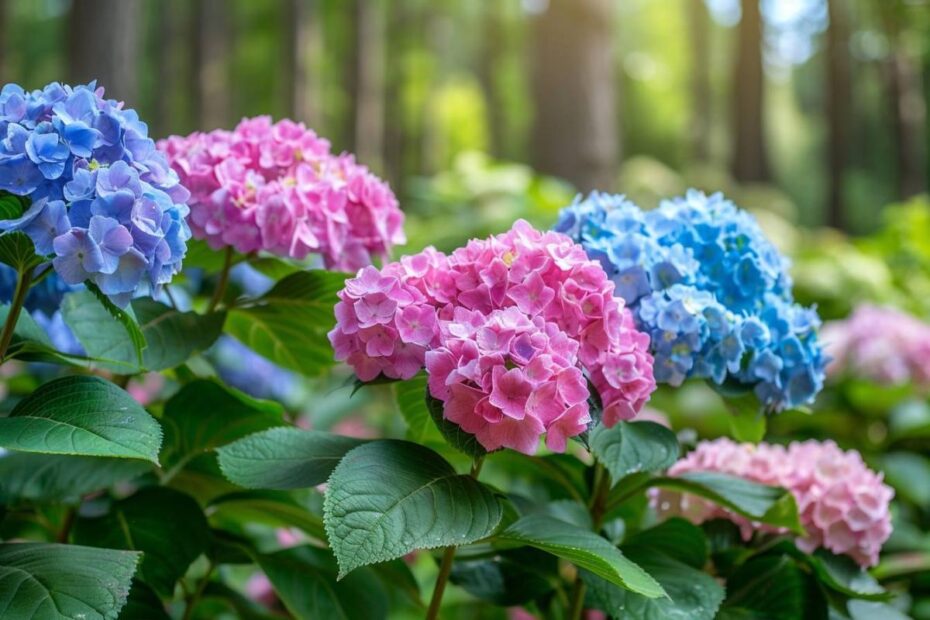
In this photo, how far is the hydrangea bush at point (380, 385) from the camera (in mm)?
1063

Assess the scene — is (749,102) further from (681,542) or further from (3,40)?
(681,542)

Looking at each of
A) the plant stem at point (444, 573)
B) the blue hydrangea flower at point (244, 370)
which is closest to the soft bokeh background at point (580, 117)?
the blue hydrangea flower at point (244, 370)

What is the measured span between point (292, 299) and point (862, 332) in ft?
8.16

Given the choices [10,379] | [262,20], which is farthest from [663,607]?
[262,20]

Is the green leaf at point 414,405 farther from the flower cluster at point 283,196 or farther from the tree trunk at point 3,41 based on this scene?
the tree trunk at point 3,41

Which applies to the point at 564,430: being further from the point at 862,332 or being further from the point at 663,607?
the point at 862,332

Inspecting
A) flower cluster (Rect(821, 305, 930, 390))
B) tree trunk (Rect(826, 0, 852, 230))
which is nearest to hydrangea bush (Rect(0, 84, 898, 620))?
flower cluster (Rect(821, 305, 930, 390))

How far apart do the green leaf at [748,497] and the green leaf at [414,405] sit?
34 cm

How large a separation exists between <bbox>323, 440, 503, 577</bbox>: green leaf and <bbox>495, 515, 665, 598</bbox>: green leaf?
6 cm

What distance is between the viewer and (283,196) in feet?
4.68

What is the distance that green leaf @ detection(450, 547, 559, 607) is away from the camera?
143cm

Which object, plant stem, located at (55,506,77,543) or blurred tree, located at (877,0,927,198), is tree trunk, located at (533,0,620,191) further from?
blurred tree, located at (877,0,927,198)

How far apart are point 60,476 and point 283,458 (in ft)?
1.26

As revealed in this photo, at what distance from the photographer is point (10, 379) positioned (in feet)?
6.84
